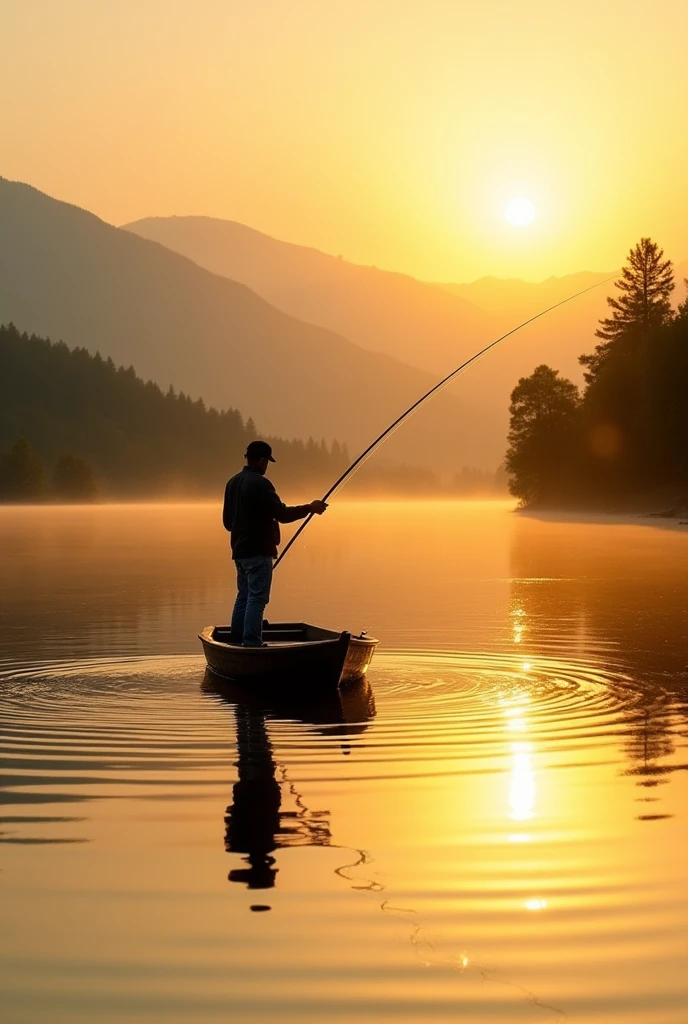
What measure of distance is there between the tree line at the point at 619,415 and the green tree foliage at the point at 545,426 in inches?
3.7

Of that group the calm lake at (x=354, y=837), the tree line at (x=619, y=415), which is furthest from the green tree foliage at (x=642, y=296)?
the calm lake at (x=354, y=837)

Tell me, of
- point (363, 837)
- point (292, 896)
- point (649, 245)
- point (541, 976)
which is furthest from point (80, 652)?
point (649, 245)

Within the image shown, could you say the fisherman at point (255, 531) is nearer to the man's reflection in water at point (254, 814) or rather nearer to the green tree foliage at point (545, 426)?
the man's reflection in water at point (254, 814)

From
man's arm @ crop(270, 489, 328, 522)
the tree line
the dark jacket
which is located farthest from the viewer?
the tree line

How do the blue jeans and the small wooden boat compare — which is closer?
the small wooden boat

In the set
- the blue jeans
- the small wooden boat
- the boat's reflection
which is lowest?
the boat's reflection

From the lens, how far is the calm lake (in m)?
7.09

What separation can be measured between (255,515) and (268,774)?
6.82 m

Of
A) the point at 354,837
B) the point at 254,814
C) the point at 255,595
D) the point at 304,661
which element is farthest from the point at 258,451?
the point at 354,837

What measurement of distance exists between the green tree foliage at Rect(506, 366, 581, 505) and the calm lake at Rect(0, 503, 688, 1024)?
116 metres

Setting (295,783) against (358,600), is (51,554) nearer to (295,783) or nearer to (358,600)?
(358,600)

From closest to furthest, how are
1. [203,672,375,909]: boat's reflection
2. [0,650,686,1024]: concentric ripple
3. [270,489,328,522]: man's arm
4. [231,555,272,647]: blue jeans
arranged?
[0,650,686,1024]: concentric ripple → [203,672,375,909]: boat's reflection → [270,489,328,522]: man's arm → [231,555,272,647]: blue jeans

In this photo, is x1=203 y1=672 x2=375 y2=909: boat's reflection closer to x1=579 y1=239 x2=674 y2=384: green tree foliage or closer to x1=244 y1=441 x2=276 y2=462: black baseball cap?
x1=244 y1=441 x2=276 y2=462: black baseball cap

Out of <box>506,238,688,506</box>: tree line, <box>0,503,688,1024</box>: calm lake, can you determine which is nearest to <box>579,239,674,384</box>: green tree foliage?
<box>506,238,688,506</box>: tree line
